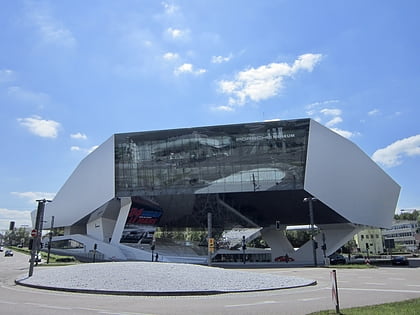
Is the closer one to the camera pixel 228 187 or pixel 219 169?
pixel 228 187

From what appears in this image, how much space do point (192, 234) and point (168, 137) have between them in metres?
32.8

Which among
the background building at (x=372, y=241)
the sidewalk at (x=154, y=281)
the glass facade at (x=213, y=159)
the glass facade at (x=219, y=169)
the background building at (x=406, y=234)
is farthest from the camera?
the background building at (x=372, y=241)

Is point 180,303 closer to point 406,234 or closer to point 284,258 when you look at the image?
point 284,258

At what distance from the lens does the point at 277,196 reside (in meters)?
49.8

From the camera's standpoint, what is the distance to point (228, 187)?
4909cm

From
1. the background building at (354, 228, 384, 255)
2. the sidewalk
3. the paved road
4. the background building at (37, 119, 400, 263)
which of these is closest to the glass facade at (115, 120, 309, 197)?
the background building at (37, 119, 400, 263)

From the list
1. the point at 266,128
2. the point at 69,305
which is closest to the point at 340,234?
the point at 266,128

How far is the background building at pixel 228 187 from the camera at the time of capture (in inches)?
1850

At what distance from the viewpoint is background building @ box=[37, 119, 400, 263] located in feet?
154

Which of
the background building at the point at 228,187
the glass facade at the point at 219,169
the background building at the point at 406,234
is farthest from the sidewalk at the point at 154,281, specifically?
the background building at the point at 406,234

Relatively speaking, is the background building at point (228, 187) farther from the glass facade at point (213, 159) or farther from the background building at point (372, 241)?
A: the background building at point (372, 241)

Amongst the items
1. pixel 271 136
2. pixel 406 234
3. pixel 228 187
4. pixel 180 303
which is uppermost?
pixel 271 136

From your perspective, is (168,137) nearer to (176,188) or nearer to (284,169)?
(176,188)

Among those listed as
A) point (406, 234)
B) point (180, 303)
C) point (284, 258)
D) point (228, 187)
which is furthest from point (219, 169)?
point (406, 234)
